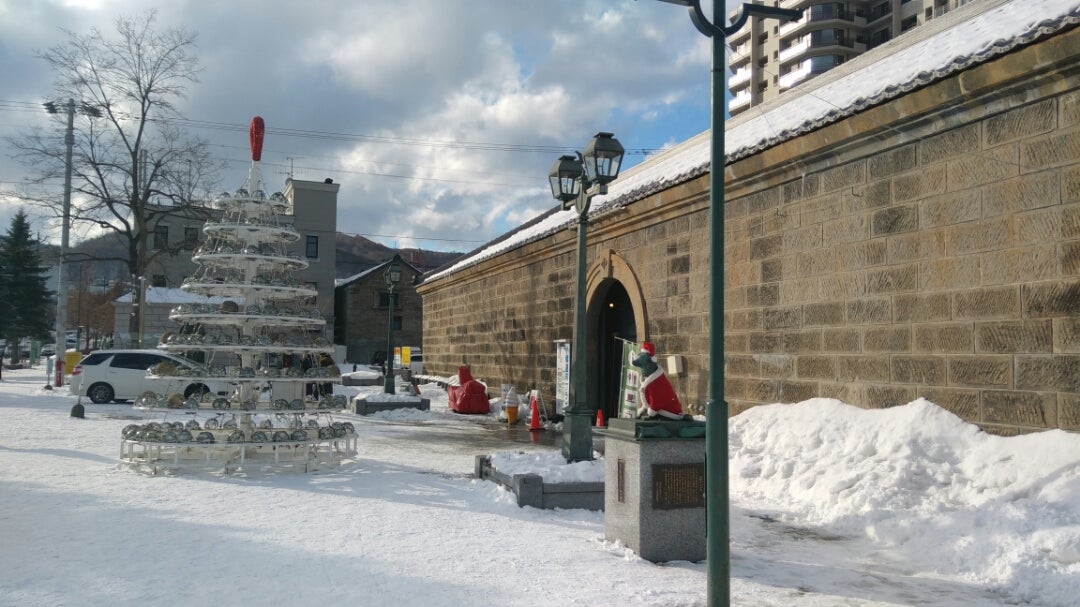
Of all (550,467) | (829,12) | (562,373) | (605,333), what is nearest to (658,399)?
(550,467)

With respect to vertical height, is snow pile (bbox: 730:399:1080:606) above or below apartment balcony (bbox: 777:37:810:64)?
below

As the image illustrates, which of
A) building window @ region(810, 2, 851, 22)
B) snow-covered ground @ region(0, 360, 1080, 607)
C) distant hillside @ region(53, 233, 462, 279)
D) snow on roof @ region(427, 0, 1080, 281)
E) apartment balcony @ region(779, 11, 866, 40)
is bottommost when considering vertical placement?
snow-covered ground @ region(0, 360, 1080, 607)

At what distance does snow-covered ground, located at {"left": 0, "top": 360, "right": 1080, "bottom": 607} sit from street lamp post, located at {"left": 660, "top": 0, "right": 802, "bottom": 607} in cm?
81

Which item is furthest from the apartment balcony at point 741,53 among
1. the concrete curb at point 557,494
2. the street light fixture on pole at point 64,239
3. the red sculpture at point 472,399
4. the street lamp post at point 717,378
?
the street lamp post at point 717,378

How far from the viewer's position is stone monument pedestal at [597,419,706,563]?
6066 mm

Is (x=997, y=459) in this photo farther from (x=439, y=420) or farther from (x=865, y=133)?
(x=439, y=420)

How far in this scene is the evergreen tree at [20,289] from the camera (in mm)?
53812

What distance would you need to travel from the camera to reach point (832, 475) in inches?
303

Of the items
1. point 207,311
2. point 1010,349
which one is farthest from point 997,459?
point 207,311

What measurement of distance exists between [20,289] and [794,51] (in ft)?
196

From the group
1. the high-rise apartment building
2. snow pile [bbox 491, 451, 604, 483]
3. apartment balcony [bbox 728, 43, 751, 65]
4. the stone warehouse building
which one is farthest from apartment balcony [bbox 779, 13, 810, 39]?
snow pile [bbox 491, 451, 604, 483]

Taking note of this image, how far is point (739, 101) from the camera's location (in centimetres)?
6981

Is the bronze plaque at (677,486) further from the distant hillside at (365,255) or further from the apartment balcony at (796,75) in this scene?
the distant hillside at (365,255)

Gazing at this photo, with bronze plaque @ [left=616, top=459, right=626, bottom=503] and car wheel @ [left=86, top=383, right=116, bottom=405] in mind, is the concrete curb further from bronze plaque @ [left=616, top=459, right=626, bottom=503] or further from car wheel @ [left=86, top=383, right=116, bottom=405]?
car wheel @ [left=86, top=383, right=116, bottom=405]
